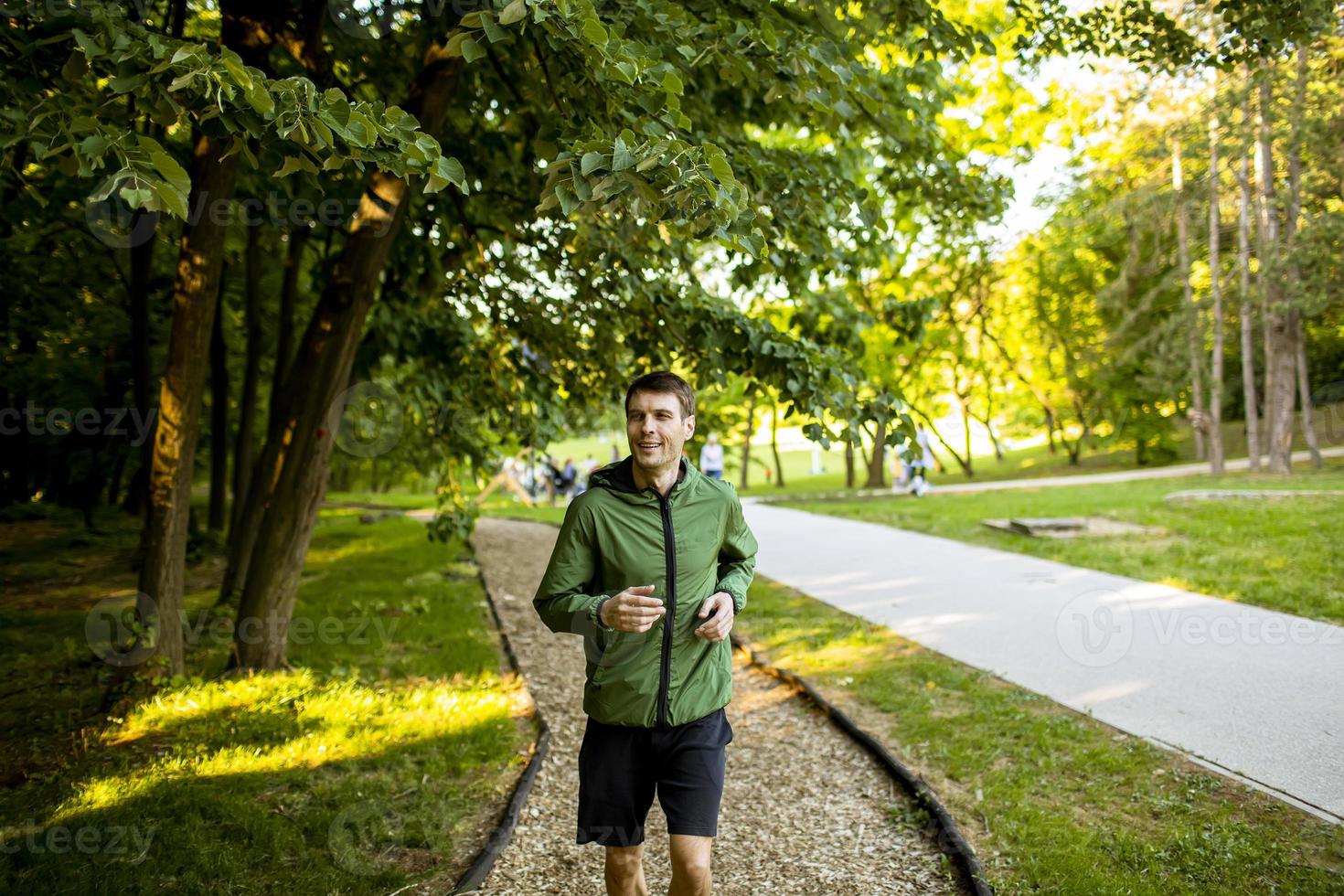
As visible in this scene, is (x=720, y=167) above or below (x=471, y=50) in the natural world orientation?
below

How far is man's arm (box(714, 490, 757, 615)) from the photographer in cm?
298

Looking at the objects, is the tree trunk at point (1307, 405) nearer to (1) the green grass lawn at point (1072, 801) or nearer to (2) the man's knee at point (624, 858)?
(1) the green grass lawn at point (1072, 801)

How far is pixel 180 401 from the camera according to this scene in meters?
5.55

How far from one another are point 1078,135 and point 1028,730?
20683 millimetres

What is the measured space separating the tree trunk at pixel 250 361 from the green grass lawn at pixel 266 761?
3.17m

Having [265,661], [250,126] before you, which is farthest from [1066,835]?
[265,661]

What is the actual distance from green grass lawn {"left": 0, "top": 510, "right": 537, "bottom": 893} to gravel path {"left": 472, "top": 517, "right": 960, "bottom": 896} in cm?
27

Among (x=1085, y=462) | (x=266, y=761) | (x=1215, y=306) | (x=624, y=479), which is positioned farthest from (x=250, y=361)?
(x=1085, y=462)

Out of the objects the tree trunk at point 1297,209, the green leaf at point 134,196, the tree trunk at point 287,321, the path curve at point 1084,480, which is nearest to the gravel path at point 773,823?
the green leaf at point 134,196

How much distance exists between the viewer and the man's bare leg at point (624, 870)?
287cm

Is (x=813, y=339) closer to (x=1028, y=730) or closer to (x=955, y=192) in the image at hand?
(x=955, y=192)

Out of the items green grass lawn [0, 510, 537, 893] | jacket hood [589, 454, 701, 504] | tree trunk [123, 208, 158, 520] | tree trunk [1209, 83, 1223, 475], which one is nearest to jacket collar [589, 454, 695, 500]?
jacket hood [589, 454, 701, 504]

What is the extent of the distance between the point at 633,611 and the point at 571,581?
34cm

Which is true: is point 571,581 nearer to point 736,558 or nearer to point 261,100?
point 736,558
